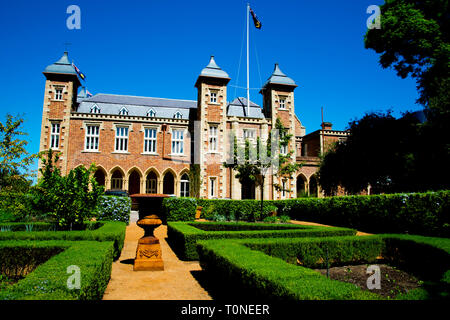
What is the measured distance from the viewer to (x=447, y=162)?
16250 millimetres

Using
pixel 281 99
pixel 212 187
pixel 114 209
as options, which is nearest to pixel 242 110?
pixel 281 99

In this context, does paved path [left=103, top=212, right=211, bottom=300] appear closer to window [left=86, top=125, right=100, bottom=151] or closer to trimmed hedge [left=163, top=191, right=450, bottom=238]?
trimmed hedge [left=163, top=191, right=450, bottom=238]

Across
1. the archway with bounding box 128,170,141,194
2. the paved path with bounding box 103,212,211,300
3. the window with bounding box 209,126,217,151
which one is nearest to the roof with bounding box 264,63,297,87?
the window with bounding box 209,126,217,151

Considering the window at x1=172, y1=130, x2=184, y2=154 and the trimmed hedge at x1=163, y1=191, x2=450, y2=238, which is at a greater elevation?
the window at x1=172, y1=130, x2=184, y2=154

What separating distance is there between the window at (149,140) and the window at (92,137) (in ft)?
14.5

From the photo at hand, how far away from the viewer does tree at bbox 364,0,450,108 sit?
19.1 metres

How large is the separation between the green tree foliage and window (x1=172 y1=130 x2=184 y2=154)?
65.9 ft

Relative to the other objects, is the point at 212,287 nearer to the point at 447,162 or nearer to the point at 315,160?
the point at 447,162

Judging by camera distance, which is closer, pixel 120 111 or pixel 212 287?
pixel 212 287

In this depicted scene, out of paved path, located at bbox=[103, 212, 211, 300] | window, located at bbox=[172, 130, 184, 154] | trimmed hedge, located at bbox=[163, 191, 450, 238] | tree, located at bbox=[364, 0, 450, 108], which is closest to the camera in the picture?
paved path, located at bbox=[103, 212, 211, 300]

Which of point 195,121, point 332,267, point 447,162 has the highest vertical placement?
point 195,121

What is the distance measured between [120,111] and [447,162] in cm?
2717
